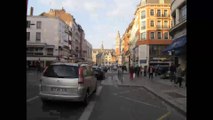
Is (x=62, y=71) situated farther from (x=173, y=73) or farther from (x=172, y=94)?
(x=173, y=73)

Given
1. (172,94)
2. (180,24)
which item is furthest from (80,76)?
(180,24)

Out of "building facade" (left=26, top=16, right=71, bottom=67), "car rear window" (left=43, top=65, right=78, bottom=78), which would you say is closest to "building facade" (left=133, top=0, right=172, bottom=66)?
"building facade" (left=26, top=16, right=71, bottom=67)

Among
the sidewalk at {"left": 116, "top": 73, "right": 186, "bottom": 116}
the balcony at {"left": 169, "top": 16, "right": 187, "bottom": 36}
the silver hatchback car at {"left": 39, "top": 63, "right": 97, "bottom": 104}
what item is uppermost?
the balcony at {"left": 169, "top": 16, "right": 187, "bottom": 36}

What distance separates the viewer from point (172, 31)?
34.6 meters

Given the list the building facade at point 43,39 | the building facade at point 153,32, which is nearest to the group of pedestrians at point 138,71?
the building facade at point 153,32

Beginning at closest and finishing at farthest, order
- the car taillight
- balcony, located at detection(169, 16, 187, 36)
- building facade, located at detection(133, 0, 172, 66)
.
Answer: the car taillight
balcony, located at detection(169, 16, 187, 36)
building facade, located at detection(133, 0, 172, 66)

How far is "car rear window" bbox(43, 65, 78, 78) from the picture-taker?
460 inches

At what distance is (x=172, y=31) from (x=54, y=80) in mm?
25006

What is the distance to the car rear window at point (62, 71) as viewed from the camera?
460 inches

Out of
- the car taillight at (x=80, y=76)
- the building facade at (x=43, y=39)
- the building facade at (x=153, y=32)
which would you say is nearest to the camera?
the car taillight at (x=80, y=76)

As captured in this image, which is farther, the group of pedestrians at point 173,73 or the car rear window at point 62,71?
the group of pedestrians at point 173,73

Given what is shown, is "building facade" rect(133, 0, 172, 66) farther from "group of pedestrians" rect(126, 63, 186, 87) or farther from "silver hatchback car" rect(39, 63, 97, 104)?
"silver hatchback car" rect(39, 63, 97, 104)

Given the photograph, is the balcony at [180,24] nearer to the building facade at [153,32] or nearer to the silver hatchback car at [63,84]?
the silver hatchback car at [63,84]
